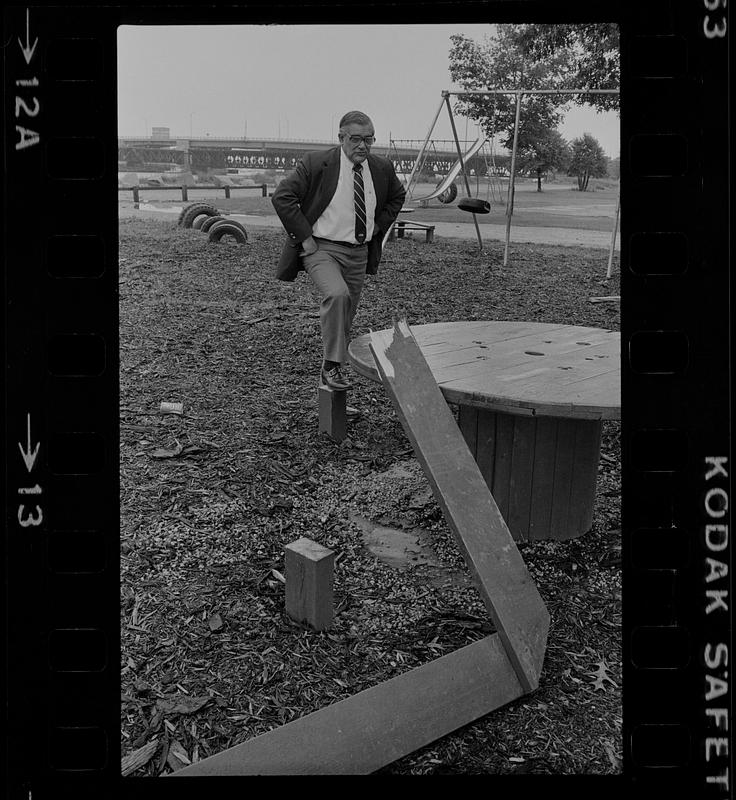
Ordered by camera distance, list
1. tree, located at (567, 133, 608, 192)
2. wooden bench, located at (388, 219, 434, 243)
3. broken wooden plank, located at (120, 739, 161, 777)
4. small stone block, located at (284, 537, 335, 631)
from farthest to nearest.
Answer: wooden bench, located at (388, 219, 434, 243), tree, located at (567, 133, 608, 192), small stone block, located at (284, 537, 335, 631), broken wooden plank, located at (120, 739, 161, 777)

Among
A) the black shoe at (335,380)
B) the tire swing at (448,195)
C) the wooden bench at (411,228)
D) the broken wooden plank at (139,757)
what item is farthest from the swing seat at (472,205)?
the broken wooden plank at (139,757)

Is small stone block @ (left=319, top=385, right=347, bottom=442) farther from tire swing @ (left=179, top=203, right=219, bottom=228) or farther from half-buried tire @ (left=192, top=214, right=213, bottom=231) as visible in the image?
tire swing @ (left=179, top=203, right=219, bottom=228)

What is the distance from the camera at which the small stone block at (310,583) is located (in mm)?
2855

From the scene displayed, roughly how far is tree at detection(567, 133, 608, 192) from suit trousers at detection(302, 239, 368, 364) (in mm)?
1379

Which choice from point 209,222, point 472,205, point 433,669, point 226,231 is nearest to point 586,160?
point 433,669

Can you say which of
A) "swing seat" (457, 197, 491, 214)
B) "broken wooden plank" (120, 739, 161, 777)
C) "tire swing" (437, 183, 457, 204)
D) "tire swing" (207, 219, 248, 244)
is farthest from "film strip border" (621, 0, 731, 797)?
"tire swing" (437, 183, 457, 204)

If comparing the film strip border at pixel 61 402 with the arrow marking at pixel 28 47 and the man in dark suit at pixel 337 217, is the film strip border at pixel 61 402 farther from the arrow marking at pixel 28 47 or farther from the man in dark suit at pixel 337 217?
the man in dark suit at pixel 337 217

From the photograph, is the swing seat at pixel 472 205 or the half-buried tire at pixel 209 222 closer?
the swing seat at pixel 472 205

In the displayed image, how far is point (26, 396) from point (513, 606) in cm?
169

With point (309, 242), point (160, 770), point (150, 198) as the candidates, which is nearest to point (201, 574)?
point (160, 770)

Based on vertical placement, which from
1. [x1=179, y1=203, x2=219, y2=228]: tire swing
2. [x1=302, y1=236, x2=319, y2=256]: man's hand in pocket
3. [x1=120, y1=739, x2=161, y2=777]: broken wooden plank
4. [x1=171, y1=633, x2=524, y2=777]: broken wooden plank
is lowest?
[x1=120, y1=739, x2=161, y2=777]: broken wooden plank

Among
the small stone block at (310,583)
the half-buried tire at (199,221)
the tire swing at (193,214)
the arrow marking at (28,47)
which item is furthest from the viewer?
the tire swing at (193,214)

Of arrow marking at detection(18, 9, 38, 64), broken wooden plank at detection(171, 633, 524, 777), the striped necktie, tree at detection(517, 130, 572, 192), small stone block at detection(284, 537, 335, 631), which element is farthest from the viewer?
tree at detection(517, 130, 572, 192)

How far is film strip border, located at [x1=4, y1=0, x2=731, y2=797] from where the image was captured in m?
1.46
